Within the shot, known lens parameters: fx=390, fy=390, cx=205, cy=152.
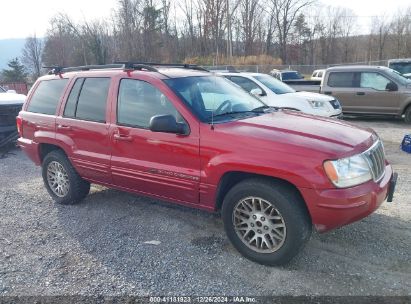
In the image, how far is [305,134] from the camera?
11.7 feet

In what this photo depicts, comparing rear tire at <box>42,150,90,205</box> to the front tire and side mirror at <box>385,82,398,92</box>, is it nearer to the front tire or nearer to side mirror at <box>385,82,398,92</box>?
the front tire

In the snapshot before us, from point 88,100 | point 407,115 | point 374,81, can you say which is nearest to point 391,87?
point 374,81

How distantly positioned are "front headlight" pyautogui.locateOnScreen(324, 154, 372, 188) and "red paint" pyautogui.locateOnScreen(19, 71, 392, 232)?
0.05 m

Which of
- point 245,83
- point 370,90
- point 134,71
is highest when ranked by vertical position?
point 134,71

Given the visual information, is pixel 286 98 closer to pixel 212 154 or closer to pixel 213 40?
pixel 212 154

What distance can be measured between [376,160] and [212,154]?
1.54m

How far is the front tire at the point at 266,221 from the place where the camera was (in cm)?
344

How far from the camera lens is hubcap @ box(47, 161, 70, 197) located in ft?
17.8

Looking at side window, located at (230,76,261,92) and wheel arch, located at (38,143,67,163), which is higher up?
side window, located at (230,76,261,92)

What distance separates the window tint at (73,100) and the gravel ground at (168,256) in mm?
1336

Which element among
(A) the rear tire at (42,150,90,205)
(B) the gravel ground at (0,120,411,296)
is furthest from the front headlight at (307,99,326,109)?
(A) the rear tire at (42,150,90,205)

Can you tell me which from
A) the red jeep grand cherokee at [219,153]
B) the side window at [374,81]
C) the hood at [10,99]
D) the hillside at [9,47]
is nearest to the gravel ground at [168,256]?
the red jeep grand cherokee at [219,153]

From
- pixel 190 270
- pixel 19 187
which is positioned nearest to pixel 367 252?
pixel 190 270

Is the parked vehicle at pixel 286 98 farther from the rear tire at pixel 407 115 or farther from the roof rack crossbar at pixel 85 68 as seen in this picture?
the roof rack crossbar at pixel 85 68
